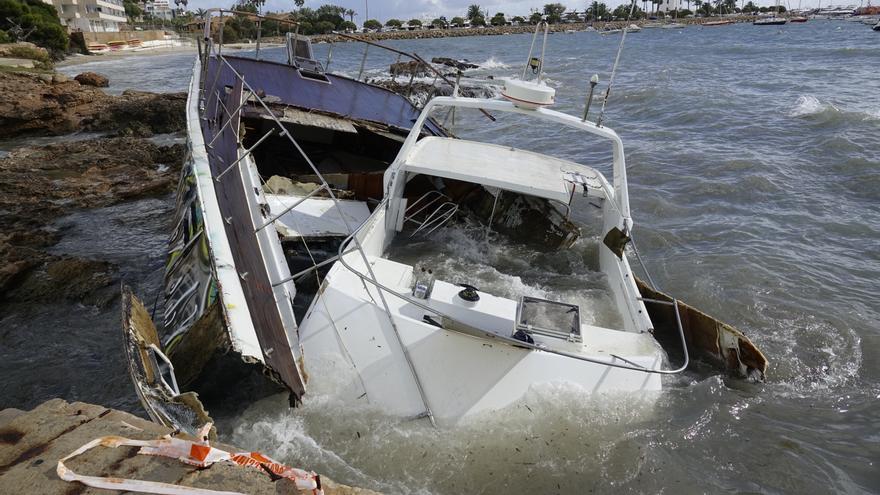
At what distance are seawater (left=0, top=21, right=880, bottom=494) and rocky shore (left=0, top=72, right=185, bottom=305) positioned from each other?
1.56 ft

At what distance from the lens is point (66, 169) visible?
10.8m

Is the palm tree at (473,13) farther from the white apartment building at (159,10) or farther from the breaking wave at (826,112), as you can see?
the breaking wave at (826,112)

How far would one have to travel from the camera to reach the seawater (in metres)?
4.00

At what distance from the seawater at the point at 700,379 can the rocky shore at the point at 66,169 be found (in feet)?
1.56

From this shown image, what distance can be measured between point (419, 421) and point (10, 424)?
241cm

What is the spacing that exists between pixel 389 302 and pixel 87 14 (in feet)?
266

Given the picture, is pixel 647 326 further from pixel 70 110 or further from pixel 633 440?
pixel 70 110

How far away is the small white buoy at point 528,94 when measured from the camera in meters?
5.29

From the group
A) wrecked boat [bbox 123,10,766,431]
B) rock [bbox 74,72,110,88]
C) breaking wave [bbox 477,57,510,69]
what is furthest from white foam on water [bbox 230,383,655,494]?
breaking wave [bbox 477,57,510,69]

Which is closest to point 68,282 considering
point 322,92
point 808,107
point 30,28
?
point 322,92

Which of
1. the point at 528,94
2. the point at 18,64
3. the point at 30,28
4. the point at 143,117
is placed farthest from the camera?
the point at 30,28

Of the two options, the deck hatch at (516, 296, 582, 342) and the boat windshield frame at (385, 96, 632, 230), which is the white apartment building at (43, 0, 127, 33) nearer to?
the boat windshield frame at (385, 96, 632, 230)

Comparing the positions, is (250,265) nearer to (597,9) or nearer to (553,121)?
(553,121)

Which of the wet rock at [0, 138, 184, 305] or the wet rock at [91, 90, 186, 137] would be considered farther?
the wet rock at [91, 90, 186, 137]
